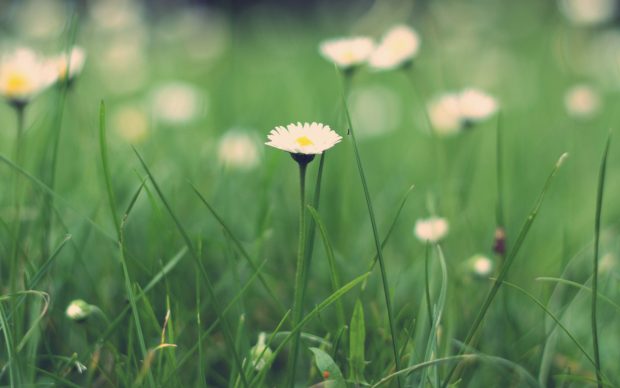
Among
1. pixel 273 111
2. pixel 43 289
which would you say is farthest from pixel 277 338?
pixel 273 111

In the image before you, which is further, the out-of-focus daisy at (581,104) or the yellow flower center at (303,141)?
the out-of-focus daisy at (581,104)

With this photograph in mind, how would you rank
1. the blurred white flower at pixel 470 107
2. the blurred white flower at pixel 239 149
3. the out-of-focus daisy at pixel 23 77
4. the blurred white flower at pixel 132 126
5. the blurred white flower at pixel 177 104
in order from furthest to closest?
the blurred white flower at pixel 177 104 → the blurred white flower at pixel 132 126 → the blurred white flower at pixel 239 149 → the blurred white flower at pixel 470 107 → the out-of-focus daisy at pixel 23 77

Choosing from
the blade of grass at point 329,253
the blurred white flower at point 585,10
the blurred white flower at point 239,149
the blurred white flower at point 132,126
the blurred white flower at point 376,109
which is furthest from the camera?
the blurred white flower at point 585,10

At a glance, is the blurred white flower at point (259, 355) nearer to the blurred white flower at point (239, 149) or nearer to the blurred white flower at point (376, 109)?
the blurred white flower at point (239, 149)

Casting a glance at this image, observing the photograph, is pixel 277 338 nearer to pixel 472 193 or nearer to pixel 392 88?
pixel 472 193

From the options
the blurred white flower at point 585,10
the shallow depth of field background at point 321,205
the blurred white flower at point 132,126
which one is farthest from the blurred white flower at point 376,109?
the blurred white flower at point 585,10

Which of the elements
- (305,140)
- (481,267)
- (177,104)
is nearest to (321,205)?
(481,267)

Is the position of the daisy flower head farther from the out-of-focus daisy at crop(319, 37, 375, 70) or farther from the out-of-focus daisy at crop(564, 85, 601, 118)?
the out-of-focus daisy at crop(564, 85, 601, 118)
